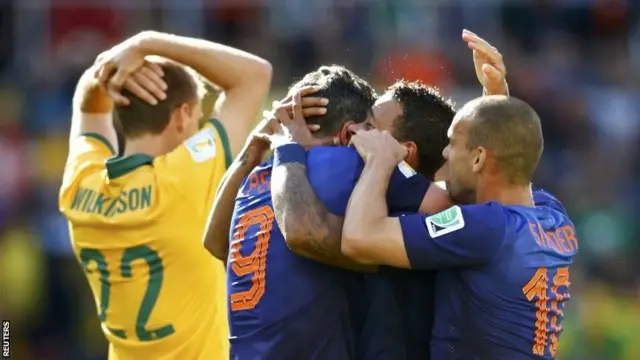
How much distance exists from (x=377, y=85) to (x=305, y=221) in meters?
8.72

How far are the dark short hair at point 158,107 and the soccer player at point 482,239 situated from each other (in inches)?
52.3

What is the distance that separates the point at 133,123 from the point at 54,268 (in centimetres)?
741

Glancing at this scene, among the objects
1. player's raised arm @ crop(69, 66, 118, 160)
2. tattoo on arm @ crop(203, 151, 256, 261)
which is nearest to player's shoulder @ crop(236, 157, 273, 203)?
tattoo on arm @ crop(203, 151, 256, 261)

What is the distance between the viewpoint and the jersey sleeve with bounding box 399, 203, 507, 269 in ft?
15.3

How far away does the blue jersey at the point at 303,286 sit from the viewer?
15.8 feet

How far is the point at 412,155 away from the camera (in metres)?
5.05

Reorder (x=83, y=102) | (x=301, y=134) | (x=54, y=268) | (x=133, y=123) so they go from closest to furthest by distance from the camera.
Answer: (x=301, y=134)
(x=133, y=123)
(x=83, y=102)
(x=54, y=268)

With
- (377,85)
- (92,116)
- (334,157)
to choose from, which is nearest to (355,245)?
(334,157)

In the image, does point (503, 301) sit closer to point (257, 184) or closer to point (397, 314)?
point (397, 314)

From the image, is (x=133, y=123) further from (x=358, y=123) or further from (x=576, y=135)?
(x=576, y=135)

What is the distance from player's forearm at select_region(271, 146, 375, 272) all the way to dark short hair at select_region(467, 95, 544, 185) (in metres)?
0.64

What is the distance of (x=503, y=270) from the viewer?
15.4 ft

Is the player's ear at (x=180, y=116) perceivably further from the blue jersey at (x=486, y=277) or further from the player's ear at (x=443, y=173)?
the blue jersey at (x=486, y=277)

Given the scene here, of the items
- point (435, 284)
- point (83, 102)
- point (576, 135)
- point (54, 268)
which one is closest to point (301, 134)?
point (435, 284)
